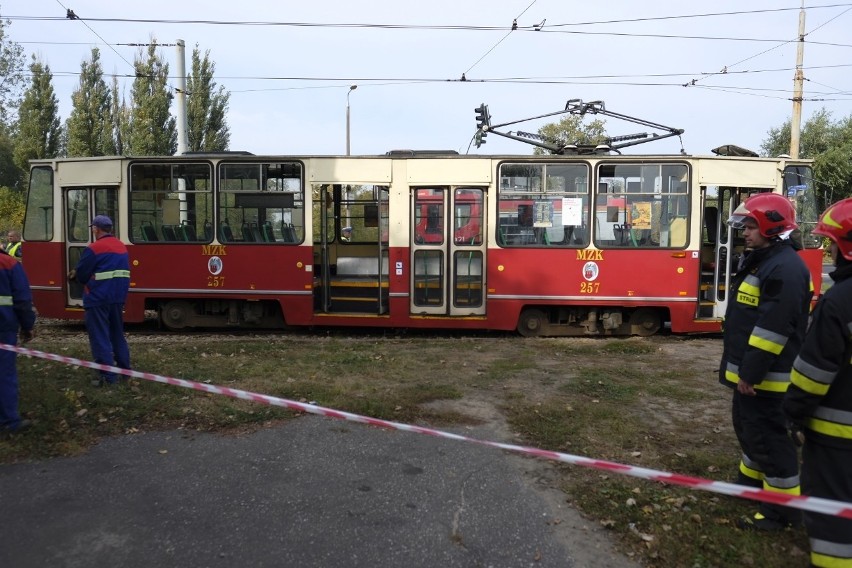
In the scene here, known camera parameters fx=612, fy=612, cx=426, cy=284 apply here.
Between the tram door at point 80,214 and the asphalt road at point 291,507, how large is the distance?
6399 millimetres

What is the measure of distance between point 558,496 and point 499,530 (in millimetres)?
634

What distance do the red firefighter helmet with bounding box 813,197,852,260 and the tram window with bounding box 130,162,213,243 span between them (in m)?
9.07

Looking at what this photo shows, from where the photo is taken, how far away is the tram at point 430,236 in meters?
9.67

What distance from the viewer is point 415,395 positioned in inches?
253

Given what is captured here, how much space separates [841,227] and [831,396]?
2.53ft

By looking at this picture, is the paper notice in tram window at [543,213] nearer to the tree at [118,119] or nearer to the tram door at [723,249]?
the tram door at [723,249]

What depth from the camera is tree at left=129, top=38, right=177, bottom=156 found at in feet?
104

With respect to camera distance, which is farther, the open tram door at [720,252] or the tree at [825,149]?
the tree at [825,149]

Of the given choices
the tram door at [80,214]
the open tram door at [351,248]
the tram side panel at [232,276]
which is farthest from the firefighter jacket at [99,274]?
the tram door at [80,214]

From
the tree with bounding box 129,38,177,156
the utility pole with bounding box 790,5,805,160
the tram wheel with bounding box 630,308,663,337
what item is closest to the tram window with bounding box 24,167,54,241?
the tram wheel with bounding box 630,308,663,337

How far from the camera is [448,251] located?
9953 mm

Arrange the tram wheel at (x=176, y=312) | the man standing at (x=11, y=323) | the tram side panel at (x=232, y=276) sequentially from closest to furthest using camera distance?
the man standing at (x=11, y=323)
the tram side panel at (x=232, y=276)
the tram wheel at (x=176, y=312)

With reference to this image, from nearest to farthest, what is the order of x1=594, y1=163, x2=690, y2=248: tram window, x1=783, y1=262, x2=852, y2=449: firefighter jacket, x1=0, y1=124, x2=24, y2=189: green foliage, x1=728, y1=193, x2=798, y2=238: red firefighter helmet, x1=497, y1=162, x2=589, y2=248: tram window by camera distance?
x1=783, y1=262, x2=852, y2=449: firefighter jacket
x1=728, y1=193, x2=798, y2=238: red firefighter helmet
x1=594, y1=163, x2=690, y2=248: tram window
x1=497, y1=162, x2=589, y2=248: tram window
x1=0, y1=124, x2=24, y2=189: green foliage

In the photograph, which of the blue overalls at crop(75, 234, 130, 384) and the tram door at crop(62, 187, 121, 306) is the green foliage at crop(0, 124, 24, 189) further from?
the blue overalls at crop(75, 234, 130, 384)
